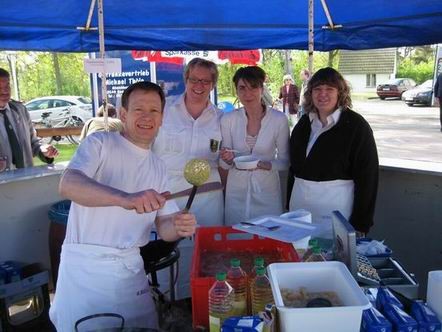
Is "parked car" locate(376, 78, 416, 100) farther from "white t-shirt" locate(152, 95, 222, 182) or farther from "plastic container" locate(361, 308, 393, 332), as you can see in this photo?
"plastic container" locate(361, 308, 393, 332)

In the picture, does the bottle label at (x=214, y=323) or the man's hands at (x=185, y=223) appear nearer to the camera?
the bottle label at (x=214, y=323)

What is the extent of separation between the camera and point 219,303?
57.2 inches

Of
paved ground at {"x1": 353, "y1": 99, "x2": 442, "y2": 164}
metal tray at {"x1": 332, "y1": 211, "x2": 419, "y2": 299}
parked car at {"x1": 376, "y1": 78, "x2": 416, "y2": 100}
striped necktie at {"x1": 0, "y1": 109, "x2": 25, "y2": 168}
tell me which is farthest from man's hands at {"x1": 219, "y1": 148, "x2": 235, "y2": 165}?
parked car at {"x1": 376, "y1": 78, "x2": 416, "y2": 100}

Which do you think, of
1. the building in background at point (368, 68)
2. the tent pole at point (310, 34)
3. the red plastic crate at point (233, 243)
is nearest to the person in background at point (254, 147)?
the tent pole at point (310, 34)

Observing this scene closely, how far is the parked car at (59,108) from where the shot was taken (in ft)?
52.5

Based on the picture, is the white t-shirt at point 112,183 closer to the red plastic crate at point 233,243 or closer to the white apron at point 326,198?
the red plastic crate at point 233,243

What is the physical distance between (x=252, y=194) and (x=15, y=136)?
2343 mm

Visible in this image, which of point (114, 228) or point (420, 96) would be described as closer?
point (114, 228)

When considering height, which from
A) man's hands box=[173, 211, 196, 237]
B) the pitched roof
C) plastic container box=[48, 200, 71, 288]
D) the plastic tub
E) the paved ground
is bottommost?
the paved ground

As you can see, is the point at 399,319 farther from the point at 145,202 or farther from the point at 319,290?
the point at 145,202

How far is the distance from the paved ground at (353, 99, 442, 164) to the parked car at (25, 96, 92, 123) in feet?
30.9

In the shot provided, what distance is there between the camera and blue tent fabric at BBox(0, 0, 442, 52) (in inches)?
129

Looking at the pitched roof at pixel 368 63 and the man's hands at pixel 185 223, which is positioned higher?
the pitched roof at pixel 368 63

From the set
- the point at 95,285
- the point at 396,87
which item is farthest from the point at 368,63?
the point at 95,285
